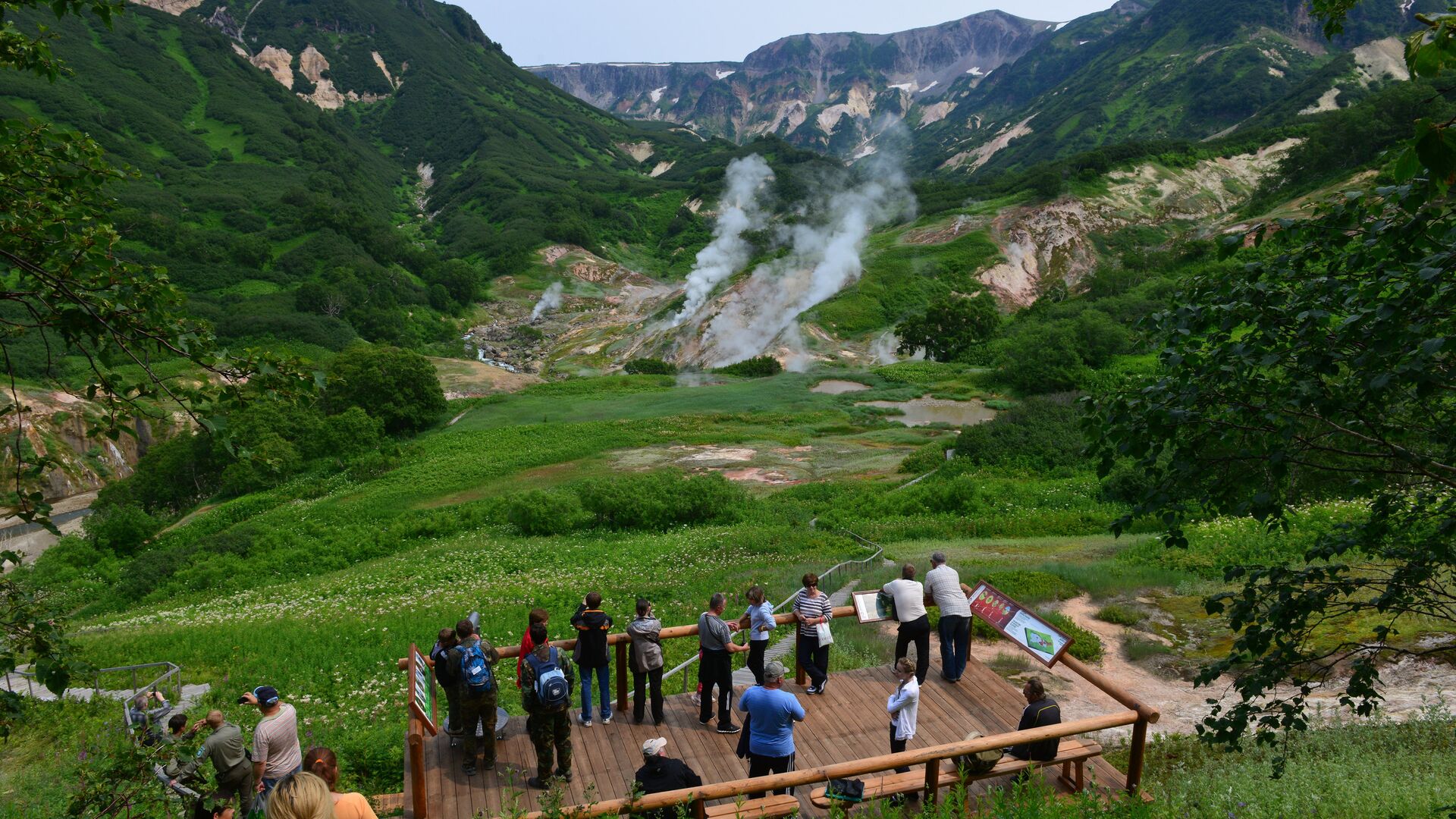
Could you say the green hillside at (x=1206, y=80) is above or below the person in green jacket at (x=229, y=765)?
above

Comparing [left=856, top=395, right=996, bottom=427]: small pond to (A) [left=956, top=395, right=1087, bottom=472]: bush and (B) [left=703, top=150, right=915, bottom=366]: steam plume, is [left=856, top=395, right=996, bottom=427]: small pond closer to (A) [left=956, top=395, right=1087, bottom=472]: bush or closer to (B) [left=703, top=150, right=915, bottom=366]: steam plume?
(A) [left=956, top=395, right=1087, bottom=472]: bush

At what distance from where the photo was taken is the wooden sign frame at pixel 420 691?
750 centimetres

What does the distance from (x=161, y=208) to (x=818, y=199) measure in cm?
9226

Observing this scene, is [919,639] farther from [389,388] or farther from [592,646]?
[389,388]

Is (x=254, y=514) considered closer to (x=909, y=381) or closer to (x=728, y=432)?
(x=728, y=432)

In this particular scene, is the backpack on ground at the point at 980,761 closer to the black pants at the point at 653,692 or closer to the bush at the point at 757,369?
the black pants at the point at 653,692

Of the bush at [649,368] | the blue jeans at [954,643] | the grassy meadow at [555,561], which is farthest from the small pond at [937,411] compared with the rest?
the blue jeans at [954,643]

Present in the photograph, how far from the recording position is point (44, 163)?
614 centimetres

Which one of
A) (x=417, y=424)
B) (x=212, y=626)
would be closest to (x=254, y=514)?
(x=417, y=424)

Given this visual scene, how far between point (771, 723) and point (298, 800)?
13.9 feet

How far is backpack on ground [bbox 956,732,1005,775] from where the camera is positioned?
7.64m

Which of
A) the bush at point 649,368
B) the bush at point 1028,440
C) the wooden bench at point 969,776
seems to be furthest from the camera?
the bush at point 649,368

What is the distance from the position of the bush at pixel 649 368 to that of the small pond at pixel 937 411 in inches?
920

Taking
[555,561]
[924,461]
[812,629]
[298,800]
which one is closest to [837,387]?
[924,461]
